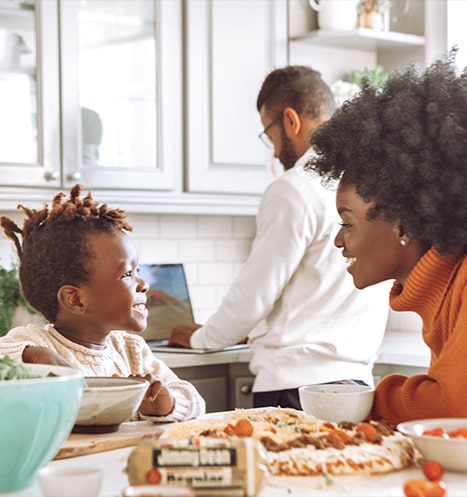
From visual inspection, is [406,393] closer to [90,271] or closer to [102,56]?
[90,271]

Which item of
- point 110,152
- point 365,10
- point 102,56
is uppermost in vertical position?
point 365,10

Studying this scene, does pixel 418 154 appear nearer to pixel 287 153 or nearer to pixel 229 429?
pixel 229 429

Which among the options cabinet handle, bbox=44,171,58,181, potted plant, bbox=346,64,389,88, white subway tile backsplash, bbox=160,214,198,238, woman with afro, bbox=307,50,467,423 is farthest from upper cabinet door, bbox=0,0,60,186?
woman with afro, bbox=307,50,467,423

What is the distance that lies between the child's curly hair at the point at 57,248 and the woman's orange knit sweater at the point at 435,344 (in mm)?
671

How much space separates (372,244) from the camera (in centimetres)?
190

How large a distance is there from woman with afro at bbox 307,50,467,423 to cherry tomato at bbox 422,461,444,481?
387 millimetres

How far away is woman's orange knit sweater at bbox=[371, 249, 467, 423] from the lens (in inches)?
64.2

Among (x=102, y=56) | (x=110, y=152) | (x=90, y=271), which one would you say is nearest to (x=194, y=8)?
(x=102, y=56)

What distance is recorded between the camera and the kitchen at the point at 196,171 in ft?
10.9

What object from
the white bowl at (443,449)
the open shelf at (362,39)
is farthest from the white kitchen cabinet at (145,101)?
the white bowl at (443,449)

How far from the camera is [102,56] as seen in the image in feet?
11.4

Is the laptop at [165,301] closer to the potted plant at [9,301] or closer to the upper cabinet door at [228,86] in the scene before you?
the upper cabinet door at [228,86]

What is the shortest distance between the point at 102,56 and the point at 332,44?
1.12m

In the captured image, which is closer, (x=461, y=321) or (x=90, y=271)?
(x=461, y=321)
